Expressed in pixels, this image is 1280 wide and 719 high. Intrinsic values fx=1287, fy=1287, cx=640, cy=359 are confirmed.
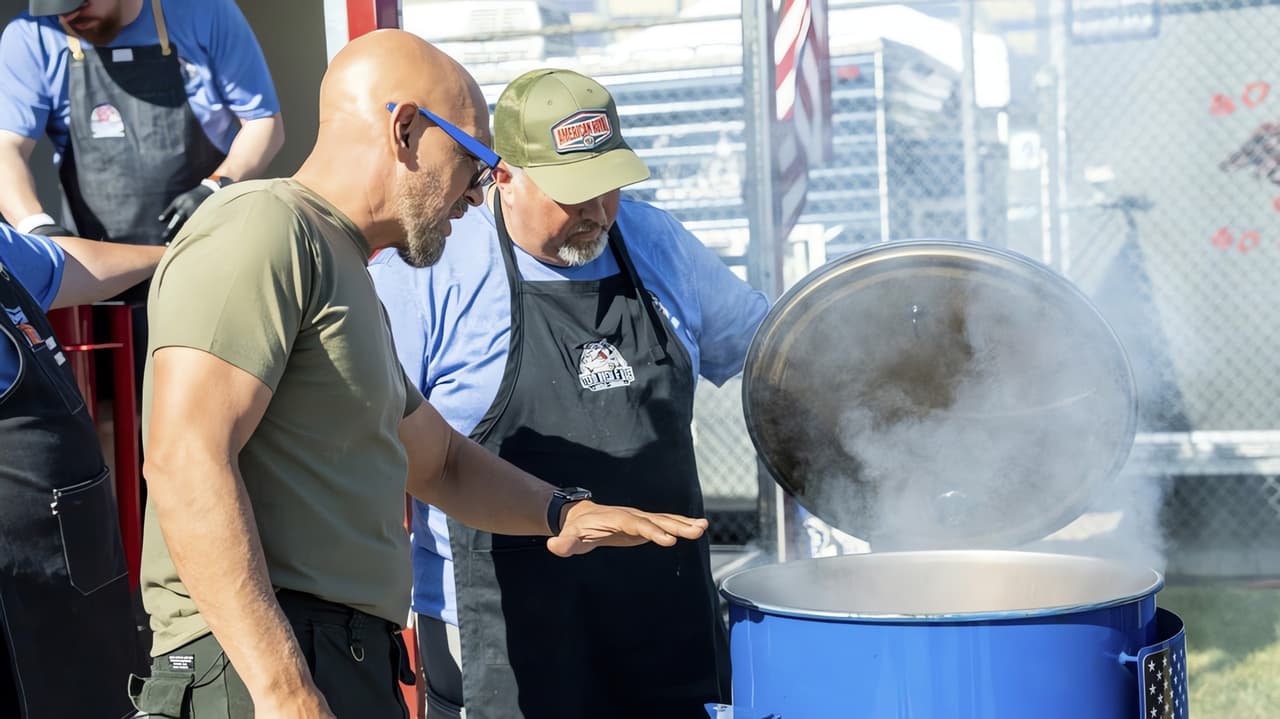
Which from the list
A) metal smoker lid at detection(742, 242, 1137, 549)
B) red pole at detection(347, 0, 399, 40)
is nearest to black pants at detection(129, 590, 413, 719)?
metal smoker lid at detection(742, 242, 1137, 549)

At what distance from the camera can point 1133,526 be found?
15.5 ft

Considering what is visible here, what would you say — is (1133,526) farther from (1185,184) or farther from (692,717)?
(692,717)

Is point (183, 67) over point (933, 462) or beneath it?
over

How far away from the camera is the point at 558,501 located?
215 centimetres

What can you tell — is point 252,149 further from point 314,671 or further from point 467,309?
point 314,671

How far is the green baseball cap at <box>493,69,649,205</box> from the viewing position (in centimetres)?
232

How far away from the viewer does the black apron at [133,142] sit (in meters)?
3.70

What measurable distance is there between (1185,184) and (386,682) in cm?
496

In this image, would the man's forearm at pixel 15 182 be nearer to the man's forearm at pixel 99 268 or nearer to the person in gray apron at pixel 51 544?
the man's forearm at pixel 99 268

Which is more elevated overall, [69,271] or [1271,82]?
[1271,82]

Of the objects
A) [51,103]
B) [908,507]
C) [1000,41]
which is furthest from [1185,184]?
[51,103]

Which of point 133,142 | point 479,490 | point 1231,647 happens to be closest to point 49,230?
point 133,142

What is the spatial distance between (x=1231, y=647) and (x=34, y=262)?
171 inches

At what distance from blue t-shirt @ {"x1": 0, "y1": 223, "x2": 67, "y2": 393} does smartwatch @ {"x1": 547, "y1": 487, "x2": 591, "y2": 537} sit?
1.34 meters
